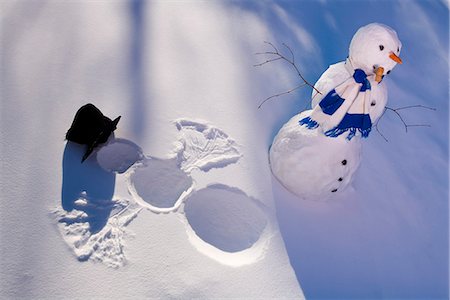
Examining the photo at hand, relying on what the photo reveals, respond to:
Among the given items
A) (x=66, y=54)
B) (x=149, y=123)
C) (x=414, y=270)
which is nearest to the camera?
(x=414, y=270)

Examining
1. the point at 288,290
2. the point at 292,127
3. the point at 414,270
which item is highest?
the point at 292,127

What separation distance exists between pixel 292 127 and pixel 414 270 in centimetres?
72

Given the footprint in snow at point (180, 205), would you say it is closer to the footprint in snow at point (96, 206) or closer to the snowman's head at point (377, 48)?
the footprint in snow at point (96, 206)

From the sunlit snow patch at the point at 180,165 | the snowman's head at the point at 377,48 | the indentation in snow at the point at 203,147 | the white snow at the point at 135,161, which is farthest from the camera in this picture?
the indentation in snow at the point at 203,147

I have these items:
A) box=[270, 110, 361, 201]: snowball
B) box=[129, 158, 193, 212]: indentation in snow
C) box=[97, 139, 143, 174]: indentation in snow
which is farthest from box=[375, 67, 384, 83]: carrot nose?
box=[97, 139, 143, 174]: indentation in snow

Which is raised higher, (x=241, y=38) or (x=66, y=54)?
(x=241, y=38)

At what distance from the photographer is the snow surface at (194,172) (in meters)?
1.60

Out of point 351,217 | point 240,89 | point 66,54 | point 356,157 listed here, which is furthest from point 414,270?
point 66,54

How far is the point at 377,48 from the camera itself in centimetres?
169

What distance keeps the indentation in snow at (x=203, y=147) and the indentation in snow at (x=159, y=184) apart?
5cm

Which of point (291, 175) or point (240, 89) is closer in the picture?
point (291, 175)

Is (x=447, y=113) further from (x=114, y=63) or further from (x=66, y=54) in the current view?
(x=66, y=54)

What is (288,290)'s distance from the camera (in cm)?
167

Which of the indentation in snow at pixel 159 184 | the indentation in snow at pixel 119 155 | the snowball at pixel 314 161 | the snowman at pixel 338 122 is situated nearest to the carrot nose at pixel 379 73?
the snowman at pixel 338 122
